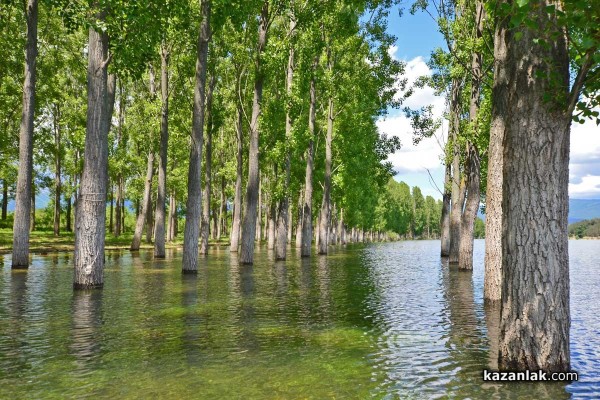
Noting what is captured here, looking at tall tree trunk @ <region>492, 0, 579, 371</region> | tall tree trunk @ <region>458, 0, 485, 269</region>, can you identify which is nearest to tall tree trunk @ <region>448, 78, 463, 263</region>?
tall tree trunk @ <region>458, 0, 485, 269</region>

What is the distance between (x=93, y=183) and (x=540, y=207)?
12.8m

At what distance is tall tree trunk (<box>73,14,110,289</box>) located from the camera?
1461 centimetres

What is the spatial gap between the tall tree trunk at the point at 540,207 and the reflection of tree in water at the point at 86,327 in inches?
242

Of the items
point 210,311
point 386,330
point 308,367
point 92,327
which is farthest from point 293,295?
point 308,367

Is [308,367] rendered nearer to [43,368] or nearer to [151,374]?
[151,374]

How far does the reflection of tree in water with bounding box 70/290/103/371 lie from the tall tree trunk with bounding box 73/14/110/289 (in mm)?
844

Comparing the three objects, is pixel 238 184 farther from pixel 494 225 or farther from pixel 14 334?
pixel 14 334

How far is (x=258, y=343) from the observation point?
8.55 metres

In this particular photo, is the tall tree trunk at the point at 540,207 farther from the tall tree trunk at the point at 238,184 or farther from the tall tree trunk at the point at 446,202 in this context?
the tall tree trunk at the point at 238,184

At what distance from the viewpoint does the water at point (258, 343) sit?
20.2ft

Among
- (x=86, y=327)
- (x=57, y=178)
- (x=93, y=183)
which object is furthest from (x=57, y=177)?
(x=86, y=327)

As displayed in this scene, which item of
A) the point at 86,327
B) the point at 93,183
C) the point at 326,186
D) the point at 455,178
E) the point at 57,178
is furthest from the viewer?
the point at 57,178

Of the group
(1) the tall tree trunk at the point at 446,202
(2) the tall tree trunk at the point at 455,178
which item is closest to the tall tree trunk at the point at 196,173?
(2) the tall tree trunk at the point at 455,178

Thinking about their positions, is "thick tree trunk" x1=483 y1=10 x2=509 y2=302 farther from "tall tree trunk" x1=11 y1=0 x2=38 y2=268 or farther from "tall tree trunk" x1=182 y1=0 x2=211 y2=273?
"tall tree trunk" x1=11 y1=0 x2=38 y2=268
